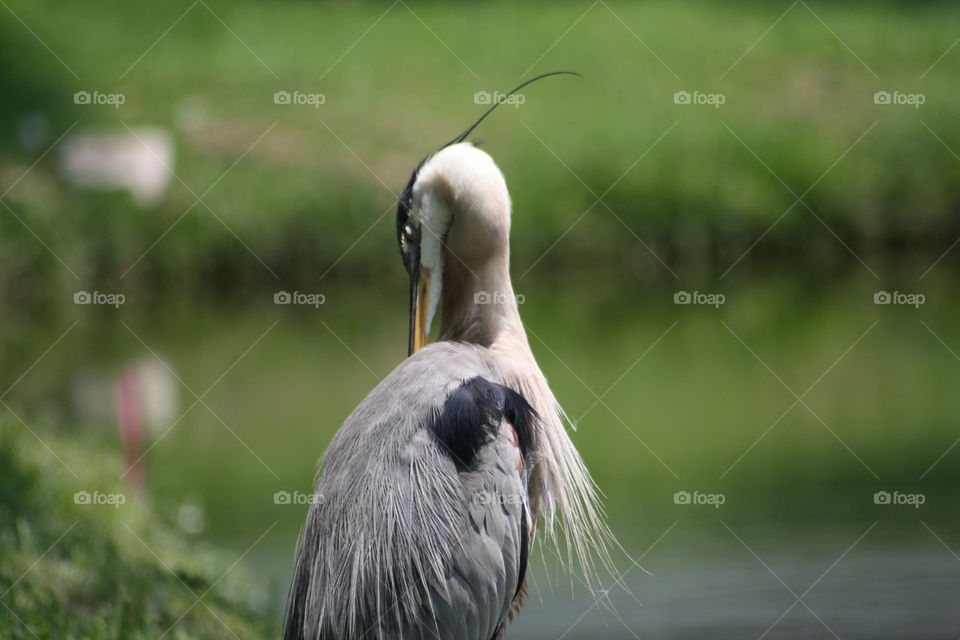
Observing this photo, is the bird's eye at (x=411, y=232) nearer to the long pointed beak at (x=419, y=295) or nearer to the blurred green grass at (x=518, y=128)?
the long pointed beak at (x=419, y=295)

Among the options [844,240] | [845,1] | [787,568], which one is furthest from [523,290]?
[845,1]

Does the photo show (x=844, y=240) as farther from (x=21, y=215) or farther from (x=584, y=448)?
(x=21, y=215)

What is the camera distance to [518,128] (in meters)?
20.2

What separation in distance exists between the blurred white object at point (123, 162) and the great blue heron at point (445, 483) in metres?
12.9

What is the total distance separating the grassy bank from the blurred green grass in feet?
28.7

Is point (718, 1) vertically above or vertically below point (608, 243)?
above

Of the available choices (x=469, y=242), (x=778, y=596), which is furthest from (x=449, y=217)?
(x=778, y=596)

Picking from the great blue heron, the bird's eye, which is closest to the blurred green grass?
the bird's eye

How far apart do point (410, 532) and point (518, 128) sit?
15.8 m

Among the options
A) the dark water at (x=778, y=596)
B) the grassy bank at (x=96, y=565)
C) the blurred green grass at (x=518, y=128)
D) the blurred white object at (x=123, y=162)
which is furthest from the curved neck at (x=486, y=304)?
the blurred white object at (x=123, y=162)

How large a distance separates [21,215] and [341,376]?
5.62m

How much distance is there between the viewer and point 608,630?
736 centimetres

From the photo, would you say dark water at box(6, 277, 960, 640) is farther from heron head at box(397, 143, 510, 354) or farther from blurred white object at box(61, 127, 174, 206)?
heron head at box(397, 143, 510, 354)

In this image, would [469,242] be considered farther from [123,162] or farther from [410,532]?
[123,162]
